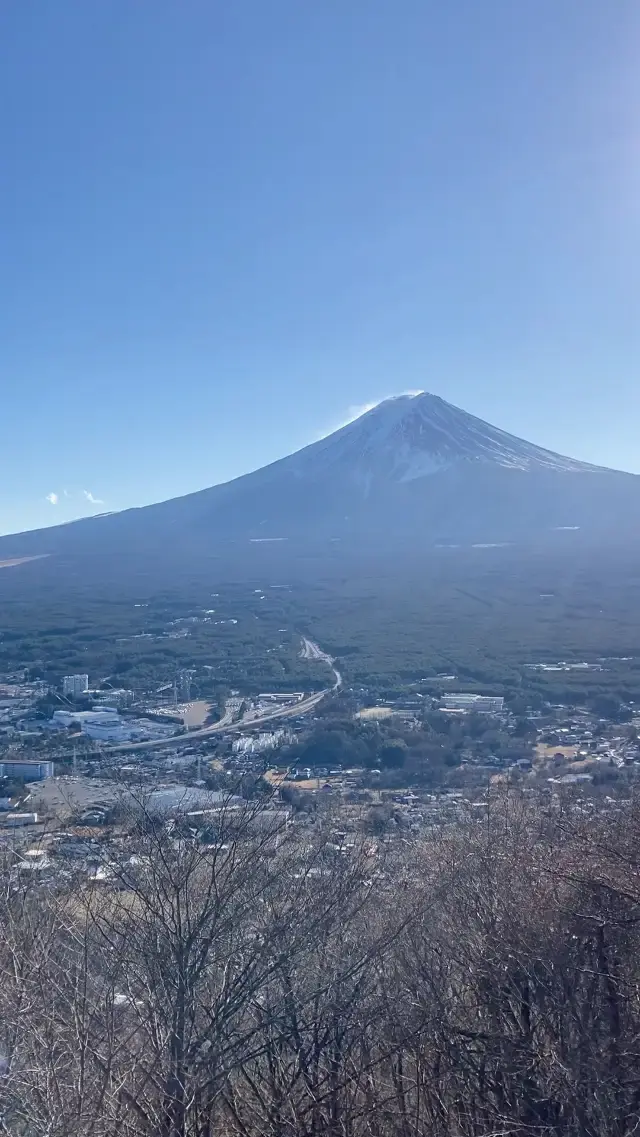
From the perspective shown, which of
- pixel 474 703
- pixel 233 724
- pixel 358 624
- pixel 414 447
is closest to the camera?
pixel 233 724

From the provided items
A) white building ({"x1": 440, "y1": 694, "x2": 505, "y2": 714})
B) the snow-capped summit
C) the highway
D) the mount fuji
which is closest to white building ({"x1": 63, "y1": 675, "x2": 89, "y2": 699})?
the highway

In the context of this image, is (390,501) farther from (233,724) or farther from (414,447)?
(233,724)

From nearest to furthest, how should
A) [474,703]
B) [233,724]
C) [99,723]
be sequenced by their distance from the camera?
[233,724] < [99,723] < [474,703]

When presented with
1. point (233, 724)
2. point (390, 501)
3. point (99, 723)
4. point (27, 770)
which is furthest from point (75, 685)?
point (390, 501)

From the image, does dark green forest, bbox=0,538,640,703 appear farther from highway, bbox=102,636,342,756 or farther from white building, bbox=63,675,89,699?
highway, bbox=102,636,342,756

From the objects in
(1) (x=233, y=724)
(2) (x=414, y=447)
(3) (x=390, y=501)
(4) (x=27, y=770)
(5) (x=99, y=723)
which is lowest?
(1) (x=233, y=724)

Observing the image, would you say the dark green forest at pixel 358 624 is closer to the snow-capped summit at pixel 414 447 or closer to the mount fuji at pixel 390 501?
the mount fuji at pixel 390 501

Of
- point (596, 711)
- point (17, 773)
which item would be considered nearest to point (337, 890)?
point (17, 773)

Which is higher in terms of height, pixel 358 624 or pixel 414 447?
pixel 414 447

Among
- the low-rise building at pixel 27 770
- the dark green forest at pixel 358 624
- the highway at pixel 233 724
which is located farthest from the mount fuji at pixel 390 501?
the low-rise building at pixel 27 770

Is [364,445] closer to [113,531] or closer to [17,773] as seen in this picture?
[113,531]
